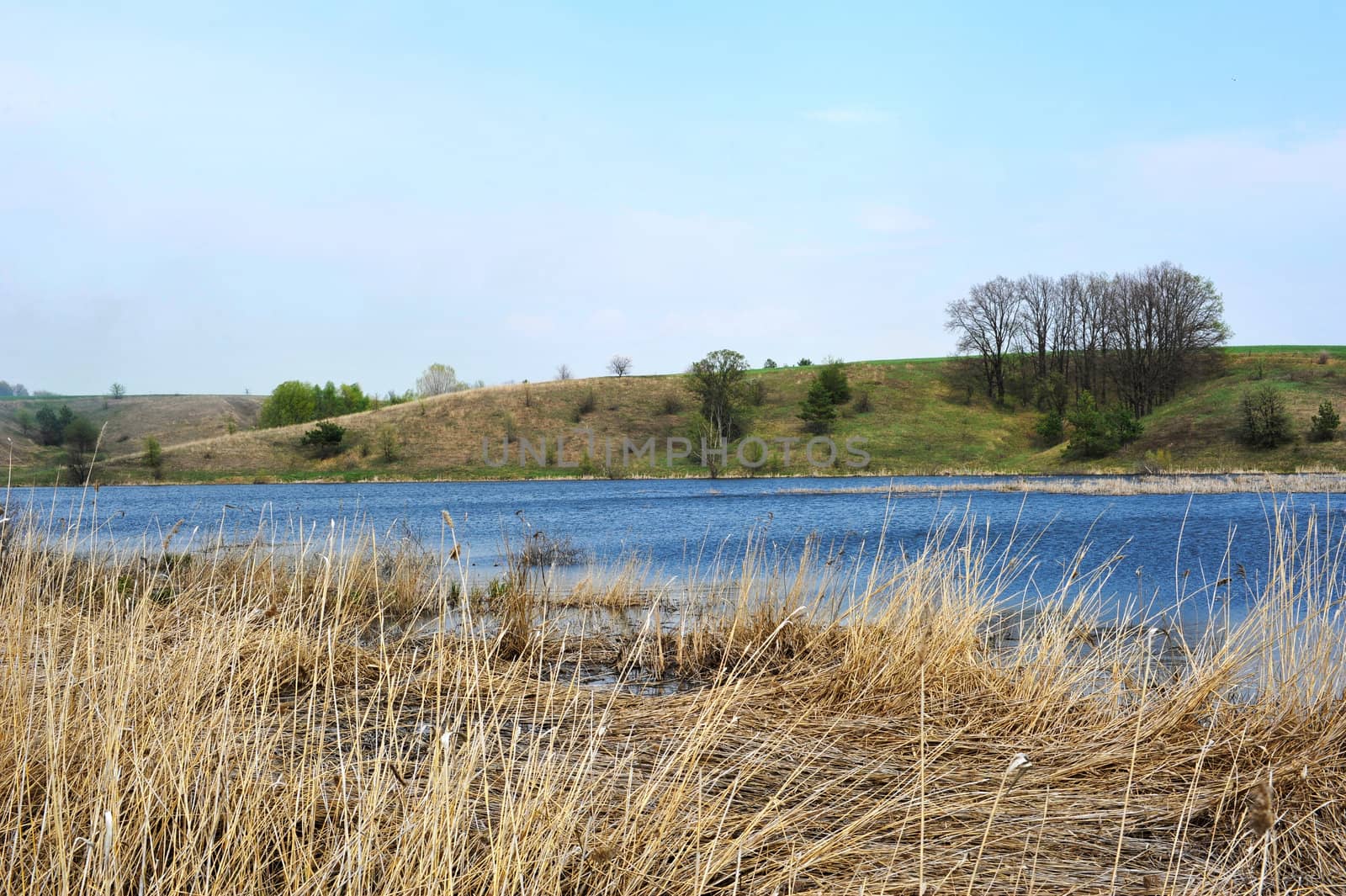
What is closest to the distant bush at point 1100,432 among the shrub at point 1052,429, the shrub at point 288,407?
the shrub at point 1052,429

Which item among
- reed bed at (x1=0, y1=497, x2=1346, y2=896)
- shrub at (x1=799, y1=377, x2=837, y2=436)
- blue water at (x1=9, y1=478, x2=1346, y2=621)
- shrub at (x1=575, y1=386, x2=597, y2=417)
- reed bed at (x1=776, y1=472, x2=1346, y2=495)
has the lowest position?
reed bed at (x1=776, y1=472, x2=1346, y2=495)

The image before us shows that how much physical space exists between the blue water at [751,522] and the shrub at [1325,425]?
15.0 metres

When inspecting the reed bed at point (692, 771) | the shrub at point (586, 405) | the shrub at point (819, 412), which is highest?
the shrub at point (586, 405)

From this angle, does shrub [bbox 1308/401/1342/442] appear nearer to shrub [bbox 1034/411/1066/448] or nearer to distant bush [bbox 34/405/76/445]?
shrub [bbox 1034/411/1066/448]

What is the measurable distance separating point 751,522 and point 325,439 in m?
43.7

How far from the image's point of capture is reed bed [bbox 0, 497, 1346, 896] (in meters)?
2.57

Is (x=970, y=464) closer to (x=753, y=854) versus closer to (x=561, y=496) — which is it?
(x=561, y=496)

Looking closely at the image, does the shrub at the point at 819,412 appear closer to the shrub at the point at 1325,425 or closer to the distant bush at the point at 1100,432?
the distant bush at the point at 1100,432

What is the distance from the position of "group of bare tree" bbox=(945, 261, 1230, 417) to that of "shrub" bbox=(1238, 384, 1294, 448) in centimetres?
1589

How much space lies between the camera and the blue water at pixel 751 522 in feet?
42.7

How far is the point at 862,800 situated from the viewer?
3.43 meters

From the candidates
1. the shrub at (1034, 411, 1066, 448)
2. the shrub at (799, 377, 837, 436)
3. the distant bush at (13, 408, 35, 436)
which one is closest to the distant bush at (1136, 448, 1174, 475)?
the shrub at (1034, 411, 1066, 448)

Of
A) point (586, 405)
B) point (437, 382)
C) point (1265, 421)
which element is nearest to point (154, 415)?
point (437, 382)

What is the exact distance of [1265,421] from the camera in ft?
149
